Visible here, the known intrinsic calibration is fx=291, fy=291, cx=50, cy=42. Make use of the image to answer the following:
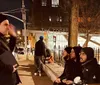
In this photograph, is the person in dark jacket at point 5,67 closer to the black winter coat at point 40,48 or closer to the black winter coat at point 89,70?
the black winter coat at point 89,70

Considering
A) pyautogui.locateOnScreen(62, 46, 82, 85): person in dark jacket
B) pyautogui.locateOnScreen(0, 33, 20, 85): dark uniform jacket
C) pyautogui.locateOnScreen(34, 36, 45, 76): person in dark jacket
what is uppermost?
pyautogui.locateOnScreen(0, 33, 20, 85): dark uniform jacket

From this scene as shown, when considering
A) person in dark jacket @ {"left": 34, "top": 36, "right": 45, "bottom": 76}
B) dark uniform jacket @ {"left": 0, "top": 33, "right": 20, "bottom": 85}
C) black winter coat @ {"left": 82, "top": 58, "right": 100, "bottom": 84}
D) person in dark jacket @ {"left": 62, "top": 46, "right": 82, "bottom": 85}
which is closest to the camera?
dark uniform jacket @ {"left": 0, "top": 33, "right": 20, "bottom": 85}

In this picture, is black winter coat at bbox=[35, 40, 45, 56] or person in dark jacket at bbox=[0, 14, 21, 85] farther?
black winter coat at bbox=[35, 40, 45, 56]

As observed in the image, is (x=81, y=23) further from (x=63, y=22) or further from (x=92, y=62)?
(x=63, y=22)

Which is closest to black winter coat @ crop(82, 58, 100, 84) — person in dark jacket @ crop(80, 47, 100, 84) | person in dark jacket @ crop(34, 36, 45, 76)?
person in dark jacket @ crop(80, 47, 100, 84)

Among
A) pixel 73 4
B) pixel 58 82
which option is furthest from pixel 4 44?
pixel 73 4

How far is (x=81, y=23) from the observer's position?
42.5 ft

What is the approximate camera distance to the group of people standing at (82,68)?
4930 mm

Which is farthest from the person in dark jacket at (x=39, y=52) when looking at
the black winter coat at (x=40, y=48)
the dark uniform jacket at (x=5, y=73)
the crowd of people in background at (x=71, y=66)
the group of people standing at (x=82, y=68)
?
the dark uniform jacket at (x=5, y=73)

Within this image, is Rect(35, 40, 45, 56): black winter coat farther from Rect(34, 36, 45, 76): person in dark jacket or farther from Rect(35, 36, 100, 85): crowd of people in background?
Rect(35, 36, 100, 85): crowd of people in background

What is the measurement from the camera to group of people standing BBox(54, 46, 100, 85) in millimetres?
4930

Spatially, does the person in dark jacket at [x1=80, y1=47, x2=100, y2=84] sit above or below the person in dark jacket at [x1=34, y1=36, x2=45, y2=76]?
above

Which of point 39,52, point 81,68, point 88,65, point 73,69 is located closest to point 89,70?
point 88,65

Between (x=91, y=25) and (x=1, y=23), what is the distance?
9.32 m
